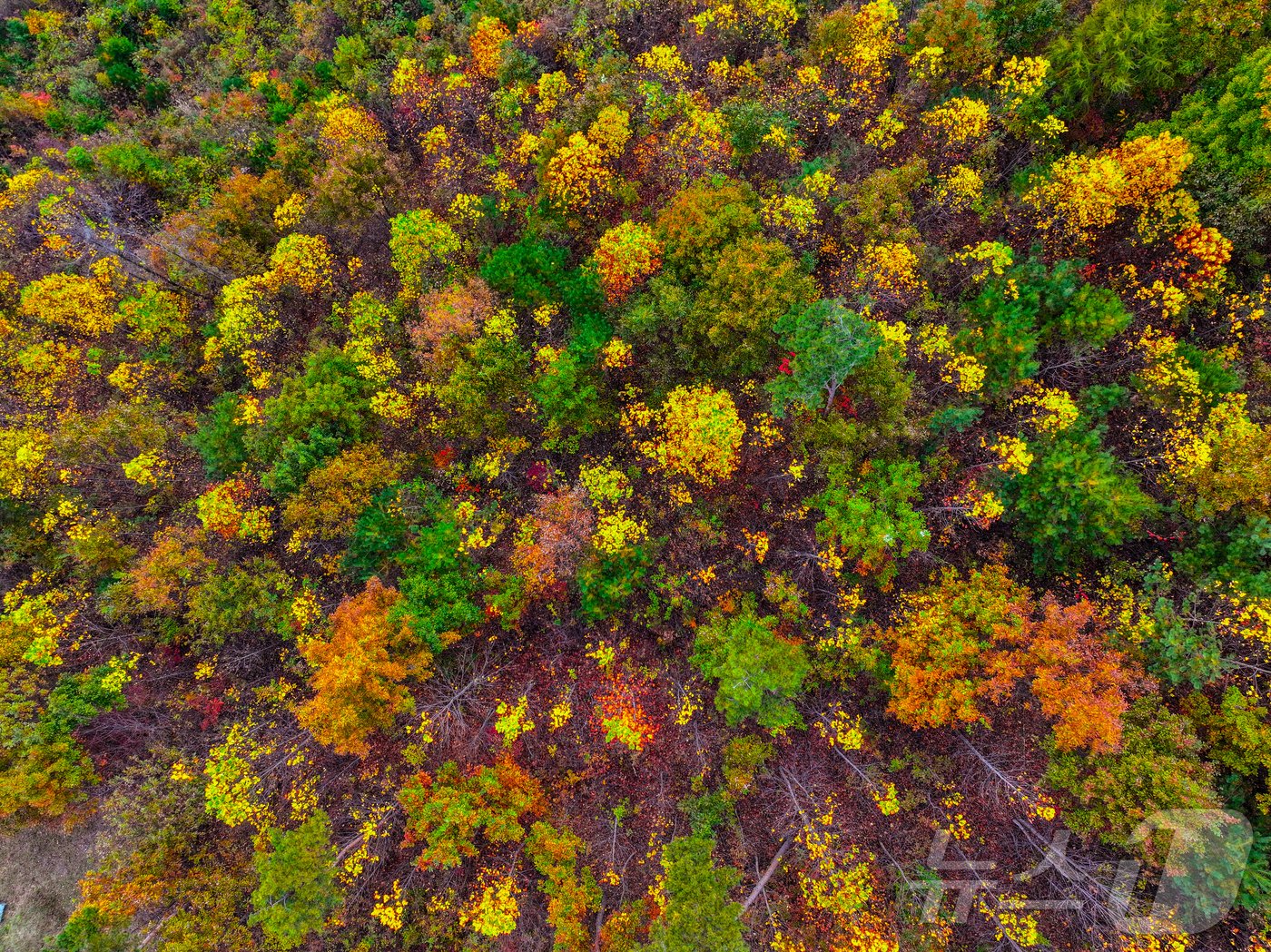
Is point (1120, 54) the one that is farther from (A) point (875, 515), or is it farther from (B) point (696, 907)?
(B) point (696, 907)

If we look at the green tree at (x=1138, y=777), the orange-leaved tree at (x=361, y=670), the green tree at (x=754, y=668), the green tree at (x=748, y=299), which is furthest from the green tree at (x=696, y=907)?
the green tree at (x=748, y=299)

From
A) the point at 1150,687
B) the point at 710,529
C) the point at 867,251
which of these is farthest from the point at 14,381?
the point at 1150,687

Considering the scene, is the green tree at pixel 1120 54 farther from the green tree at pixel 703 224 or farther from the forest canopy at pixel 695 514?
the green tree at pixel 703 224

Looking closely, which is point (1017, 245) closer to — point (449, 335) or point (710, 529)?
point (710, 529)

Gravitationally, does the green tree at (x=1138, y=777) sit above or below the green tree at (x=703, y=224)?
below

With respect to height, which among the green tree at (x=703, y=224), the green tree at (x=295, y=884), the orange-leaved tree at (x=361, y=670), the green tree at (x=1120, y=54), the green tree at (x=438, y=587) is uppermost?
the green tree at (x=1120, y=54)

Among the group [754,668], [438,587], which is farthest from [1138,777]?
[438,587]

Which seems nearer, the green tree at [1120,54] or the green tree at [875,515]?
the green tree at [875,515]

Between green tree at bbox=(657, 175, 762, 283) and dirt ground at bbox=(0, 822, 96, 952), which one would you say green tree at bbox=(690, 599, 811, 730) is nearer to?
green tree at bbox=(657, 175, 762, 283)
